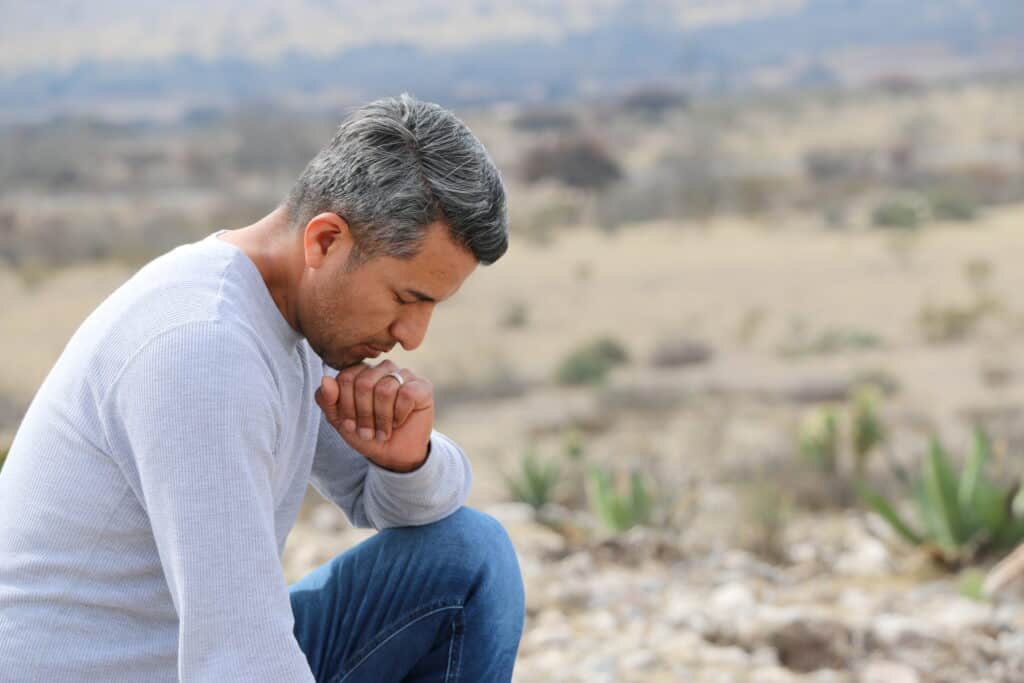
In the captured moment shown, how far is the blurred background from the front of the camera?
468 centimetres

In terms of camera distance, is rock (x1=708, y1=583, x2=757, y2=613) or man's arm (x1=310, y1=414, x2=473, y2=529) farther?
rock (x1=708, y1=583, x2=757, y2=613)

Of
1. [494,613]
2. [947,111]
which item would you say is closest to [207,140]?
[947,111]

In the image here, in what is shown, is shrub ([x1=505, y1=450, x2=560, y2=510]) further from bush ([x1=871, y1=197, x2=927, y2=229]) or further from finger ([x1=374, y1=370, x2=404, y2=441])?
bush ([x1=871, y1=197, x2=927, y2=229])

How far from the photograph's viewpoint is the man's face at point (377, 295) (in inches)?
83.4

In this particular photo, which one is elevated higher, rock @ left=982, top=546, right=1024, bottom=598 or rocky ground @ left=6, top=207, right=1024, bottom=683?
rock @ left=982, top=546, right=1024, bottom=598

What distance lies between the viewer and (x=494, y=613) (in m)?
2.59

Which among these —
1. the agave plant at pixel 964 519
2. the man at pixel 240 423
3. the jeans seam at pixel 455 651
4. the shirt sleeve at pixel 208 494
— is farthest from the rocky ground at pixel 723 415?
the shirt sleeve at pixel 208 494

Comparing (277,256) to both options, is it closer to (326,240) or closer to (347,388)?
(326,240)

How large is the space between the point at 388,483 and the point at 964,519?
3671 mm

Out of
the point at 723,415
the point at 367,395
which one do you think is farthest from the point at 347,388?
the point at 723,415

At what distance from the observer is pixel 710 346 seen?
14719mm

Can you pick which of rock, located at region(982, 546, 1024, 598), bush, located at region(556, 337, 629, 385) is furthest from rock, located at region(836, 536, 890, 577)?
bush, located at region(556, 337, 629, 385)

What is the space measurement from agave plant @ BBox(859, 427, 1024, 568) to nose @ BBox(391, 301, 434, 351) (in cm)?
366

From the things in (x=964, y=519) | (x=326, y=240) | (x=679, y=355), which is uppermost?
(x=326, y=240)
